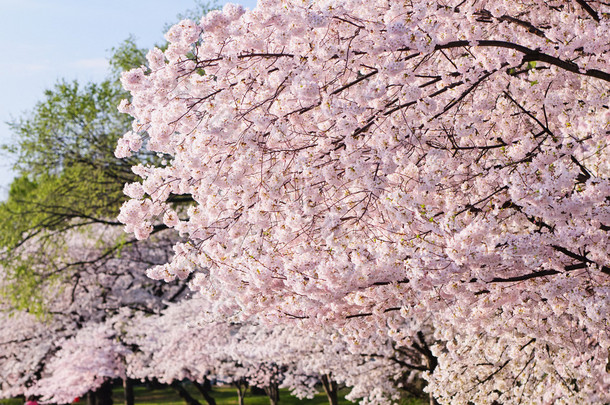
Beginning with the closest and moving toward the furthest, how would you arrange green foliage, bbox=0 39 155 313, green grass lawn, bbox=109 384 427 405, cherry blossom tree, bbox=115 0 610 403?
cherry blossom tree, bbox=115 0 610 403 → green foliage, bbox=0 39 155 313 → green grass lawn, bbox=109 384 427 405

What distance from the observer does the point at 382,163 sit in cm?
539

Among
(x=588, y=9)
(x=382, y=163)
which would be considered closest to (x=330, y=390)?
(x=382, y=163)

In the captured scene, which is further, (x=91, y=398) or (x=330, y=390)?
(x=91, y=398)

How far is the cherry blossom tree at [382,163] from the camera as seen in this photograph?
513cm

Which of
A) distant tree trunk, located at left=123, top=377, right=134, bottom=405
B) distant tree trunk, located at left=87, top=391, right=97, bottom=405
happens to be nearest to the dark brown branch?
distant tree trunk, located at left=123, top=377, right=134, bottom=405

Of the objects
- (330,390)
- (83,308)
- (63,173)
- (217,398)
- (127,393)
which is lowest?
(217,398)

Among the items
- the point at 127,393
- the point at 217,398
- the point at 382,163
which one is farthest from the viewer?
the point at 217,398

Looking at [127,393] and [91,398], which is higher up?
[127,393]

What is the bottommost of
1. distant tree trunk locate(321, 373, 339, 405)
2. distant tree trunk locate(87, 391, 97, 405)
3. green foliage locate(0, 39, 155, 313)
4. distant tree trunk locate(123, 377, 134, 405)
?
distant tree trunk locate(87, 391, 97, 405)

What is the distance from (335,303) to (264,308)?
78 cm

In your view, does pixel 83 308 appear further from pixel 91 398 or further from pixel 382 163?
pixel 382 163

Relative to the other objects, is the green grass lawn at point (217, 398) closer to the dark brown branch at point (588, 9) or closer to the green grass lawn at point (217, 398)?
the green grass lawn at point (217, 398)

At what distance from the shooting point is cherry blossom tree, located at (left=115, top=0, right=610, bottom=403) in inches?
202

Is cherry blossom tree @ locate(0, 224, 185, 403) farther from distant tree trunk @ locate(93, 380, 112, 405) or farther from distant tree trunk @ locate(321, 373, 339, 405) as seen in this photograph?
distant tree trunk @ locate(321, 373, 339, 405)
